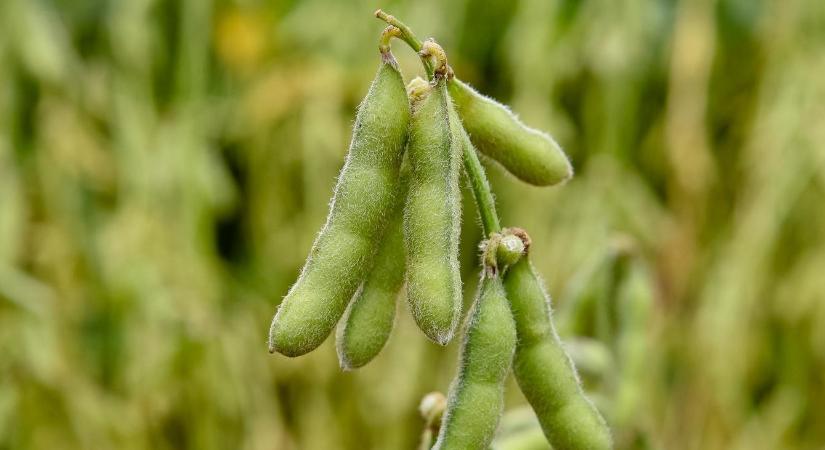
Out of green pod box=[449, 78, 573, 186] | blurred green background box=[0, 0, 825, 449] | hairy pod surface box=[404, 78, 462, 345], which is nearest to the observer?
hairy pod surface box=[404, 78, 462, 345]

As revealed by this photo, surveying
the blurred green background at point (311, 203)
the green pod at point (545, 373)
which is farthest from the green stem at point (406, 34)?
the blurred green background at point (311, 203)

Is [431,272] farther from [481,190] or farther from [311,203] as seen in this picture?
[311,203]

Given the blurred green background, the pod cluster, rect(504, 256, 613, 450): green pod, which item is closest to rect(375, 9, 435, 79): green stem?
the pod cluster

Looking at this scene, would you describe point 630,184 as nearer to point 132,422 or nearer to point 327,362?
point 327,362

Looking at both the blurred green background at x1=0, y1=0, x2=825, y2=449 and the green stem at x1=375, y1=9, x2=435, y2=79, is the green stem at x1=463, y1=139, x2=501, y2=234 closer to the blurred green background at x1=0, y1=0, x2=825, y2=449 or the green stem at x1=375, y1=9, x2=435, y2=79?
the green stem at x1=375, y1=9, x2=435, y2=79

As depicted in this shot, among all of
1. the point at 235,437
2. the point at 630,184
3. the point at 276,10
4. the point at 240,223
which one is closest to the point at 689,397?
the point at 630,184
